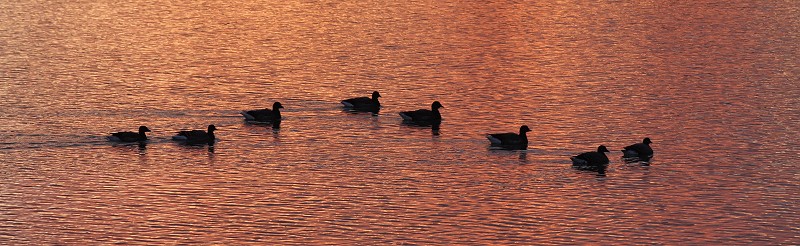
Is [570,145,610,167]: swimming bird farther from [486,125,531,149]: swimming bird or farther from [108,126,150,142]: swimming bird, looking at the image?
[108,126,150,142]: swimming bird

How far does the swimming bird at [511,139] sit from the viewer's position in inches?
1937

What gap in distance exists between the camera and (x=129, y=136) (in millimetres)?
49250

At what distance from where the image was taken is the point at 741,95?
2437 inches

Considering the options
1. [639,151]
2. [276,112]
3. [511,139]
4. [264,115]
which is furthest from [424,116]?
[639,151]

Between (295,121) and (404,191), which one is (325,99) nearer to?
(295,121)

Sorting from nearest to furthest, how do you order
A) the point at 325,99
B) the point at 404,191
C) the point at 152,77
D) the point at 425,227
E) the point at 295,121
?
the point at 425,227, the point at 404,191, the point at 295,121, the point at 325,99, the point at 152,77

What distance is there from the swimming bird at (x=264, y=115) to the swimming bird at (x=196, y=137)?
145 inches

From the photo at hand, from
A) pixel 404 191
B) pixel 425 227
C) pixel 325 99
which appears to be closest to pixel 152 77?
pixel 325 99

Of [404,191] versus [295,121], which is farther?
[295,121]

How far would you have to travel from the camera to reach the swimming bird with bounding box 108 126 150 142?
49219 millimetres

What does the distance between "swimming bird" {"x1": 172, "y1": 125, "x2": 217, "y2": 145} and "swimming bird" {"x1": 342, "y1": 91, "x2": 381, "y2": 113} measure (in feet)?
27.9

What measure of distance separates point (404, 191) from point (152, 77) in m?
26.9

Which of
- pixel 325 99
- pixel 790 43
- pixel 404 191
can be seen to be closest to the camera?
pixel 404 191

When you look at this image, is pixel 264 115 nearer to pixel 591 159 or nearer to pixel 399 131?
pixel 399 131
